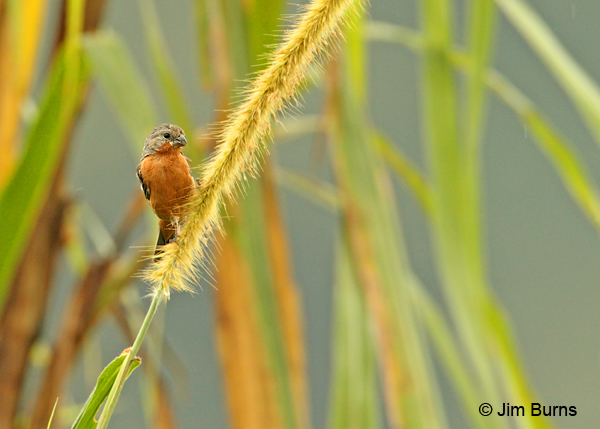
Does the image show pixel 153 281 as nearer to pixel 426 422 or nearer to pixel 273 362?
pixel 273 362

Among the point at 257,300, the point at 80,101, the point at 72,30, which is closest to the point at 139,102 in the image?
the point at 72,30

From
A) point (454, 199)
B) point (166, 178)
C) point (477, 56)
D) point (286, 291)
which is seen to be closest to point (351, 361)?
point (286, 291)

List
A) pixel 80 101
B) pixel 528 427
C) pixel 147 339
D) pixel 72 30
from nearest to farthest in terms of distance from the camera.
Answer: pixel 72 30 < pixel 528 427 < pixel 80 101 < pixel 147 339

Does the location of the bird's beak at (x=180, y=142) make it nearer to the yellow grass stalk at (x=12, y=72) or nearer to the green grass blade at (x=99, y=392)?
the green grass blade at (x=99, y=392)

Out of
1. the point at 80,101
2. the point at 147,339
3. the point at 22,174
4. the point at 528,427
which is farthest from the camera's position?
the point at 147,339

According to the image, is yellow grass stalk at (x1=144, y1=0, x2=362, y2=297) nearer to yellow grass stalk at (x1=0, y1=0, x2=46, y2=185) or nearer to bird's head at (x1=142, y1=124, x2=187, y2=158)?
bird's head at (x1=142, y1=124, x2=187, y2=158)

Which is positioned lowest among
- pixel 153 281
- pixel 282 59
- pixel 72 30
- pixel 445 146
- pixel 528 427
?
pixel 528 427
